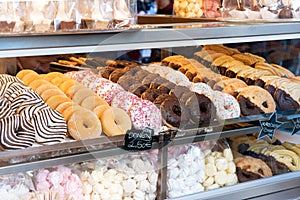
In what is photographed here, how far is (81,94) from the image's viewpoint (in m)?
1.55

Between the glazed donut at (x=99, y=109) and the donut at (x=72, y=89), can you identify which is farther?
the donut at (x=72, y=89)

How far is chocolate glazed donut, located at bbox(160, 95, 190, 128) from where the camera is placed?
150 cm

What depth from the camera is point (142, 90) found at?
1604 millimetres

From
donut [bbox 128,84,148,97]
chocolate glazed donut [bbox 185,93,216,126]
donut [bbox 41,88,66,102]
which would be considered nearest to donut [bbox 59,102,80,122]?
donut [bbox 41,88,66,102]

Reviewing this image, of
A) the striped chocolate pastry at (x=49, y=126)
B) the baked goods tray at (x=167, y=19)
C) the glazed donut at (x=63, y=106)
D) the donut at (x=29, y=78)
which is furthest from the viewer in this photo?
the baked goods tray at (x=167, y=19)

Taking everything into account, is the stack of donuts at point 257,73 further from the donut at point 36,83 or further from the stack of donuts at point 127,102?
the donut at point 36,83

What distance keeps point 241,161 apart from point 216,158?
0.12 metres

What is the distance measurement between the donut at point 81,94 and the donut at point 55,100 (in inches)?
0.9

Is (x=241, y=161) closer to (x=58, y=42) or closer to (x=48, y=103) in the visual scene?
(x=48, y=103)

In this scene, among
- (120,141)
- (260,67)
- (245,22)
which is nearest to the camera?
(120,141)

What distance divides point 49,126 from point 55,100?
179mm

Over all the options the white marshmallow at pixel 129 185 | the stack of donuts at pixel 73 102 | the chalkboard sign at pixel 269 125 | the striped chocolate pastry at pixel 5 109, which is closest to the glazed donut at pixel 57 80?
the stack of donuts at pixel 73 102

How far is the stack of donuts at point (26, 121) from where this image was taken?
4.17 feet

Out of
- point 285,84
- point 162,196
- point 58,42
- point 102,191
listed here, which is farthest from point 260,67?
point 58,42
